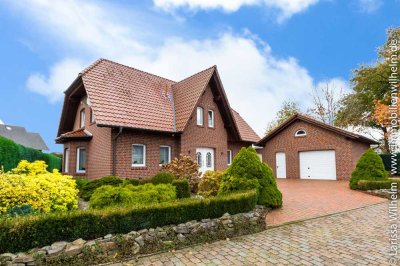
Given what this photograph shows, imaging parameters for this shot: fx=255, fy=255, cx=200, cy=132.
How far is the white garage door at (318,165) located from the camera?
19938 millimetres

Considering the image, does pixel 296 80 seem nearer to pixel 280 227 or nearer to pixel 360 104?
→ pixel 280 227

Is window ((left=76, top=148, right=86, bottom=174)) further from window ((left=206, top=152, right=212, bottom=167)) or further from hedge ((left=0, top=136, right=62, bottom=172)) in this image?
window ((left=206, top=152, right=212, bottom=167))

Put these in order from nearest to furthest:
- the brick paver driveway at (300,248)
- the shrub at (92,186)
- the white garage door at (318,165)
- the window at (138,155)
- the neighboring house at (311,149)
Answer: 1. the brick paver driveway at (300,248)
2. the shrub at (92,186)
3. the window at (138,155)
4. the neighboring house at (311,149)
5. the white garage door at (318,165)

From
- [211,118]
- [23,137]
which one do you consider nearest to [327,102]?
[211,118]

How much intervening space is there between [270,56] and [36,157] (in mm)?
17864

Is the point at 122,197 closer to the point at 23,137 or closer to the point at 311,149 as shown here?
the point at 311,149

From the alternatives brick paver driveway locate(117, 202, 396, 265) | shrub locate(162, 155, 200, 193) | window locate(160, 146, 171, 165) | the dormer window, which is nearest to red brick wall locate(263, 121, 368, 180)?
the dormer window

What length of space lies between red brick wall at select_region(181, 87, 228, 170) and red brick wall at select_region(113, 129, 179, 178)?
2.96 ft

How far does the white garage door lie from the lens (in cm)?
1994

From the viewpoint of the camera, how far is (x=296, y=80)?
17.9m

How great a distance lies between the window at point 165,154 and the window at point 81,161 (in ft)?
14.4

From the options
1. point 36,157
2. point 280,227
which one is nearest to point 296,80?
point 280,227

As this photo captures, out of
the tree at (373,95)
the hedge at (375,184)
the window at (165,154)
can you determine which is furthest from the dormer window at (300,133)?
the window at (165,154)

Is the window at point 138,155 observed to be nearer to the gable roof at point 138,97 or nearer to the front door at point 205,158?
the gable roof at point 138,97
